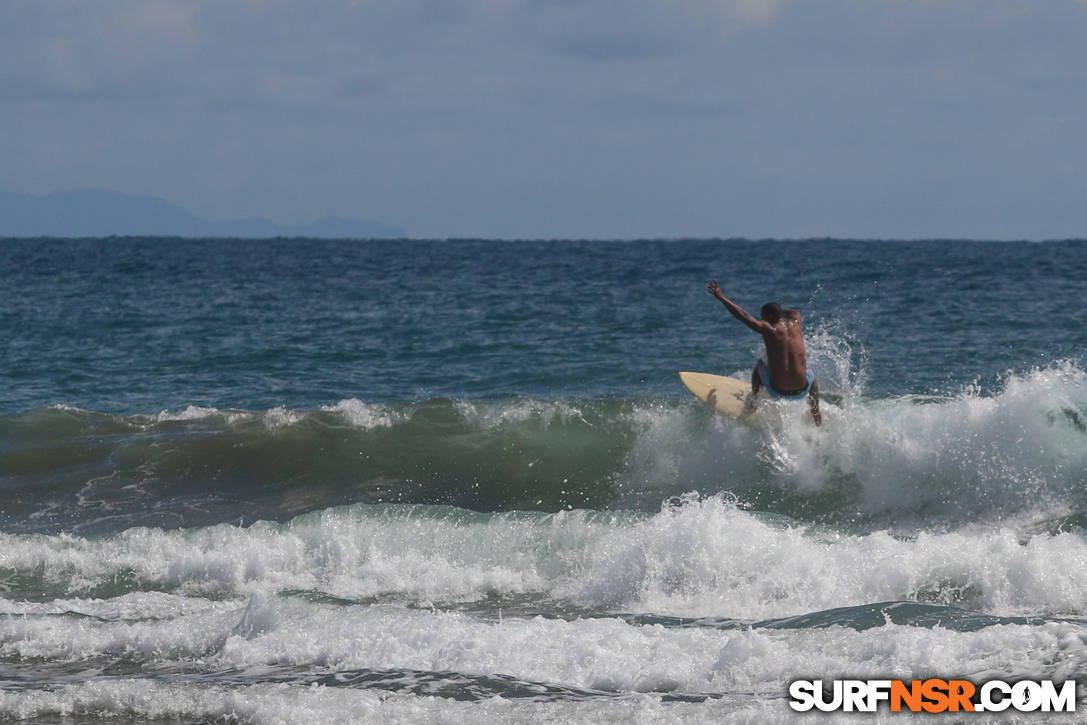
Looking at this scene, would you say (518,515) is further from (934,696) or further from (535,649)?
(934,696)

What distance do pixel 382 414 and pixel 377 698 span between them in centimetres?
887

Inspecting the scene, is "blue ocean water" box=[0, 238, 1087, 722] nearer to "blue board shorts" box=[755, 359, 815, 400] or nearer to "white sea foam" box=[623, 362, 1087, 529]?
"white sea foam" box=[623, 362, 1087, 529]

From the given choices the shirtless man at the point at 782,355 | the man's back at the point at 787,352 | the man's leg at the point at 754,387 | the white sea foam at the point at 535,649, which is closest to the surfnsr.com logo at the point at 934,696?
the white sea foam at the point at 535,649

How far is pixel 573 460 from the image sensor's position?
572 inches

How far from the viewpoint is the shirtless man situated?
1243 cm

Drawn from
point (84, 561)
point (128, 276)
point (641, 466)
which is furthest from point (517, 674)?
point (128, 276)

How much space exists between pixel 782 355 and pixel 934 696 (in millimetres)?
5877

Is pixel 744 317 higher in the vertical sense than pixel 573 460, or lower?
higher

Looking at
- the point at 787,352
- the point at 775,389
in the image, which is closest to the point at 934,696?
the point at 787,352

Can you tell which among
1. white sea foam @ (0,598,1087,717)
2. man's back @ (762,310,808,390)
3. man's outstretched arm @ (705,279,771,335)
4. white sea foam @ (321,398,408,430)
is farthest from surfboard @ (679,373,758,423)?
white sea foam @ (0,598,1087,717)

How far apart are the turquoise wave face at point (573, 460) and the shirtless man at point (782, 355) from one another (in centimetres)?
79

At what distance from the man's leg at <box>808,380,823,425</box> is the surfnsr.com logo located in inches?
242

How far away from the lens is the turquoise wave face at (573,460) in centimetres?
1275

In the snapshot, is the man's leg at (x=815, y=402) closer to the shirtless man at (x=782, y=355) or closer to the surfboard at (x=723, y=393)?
the shirtless man at (x=782, y=355)
